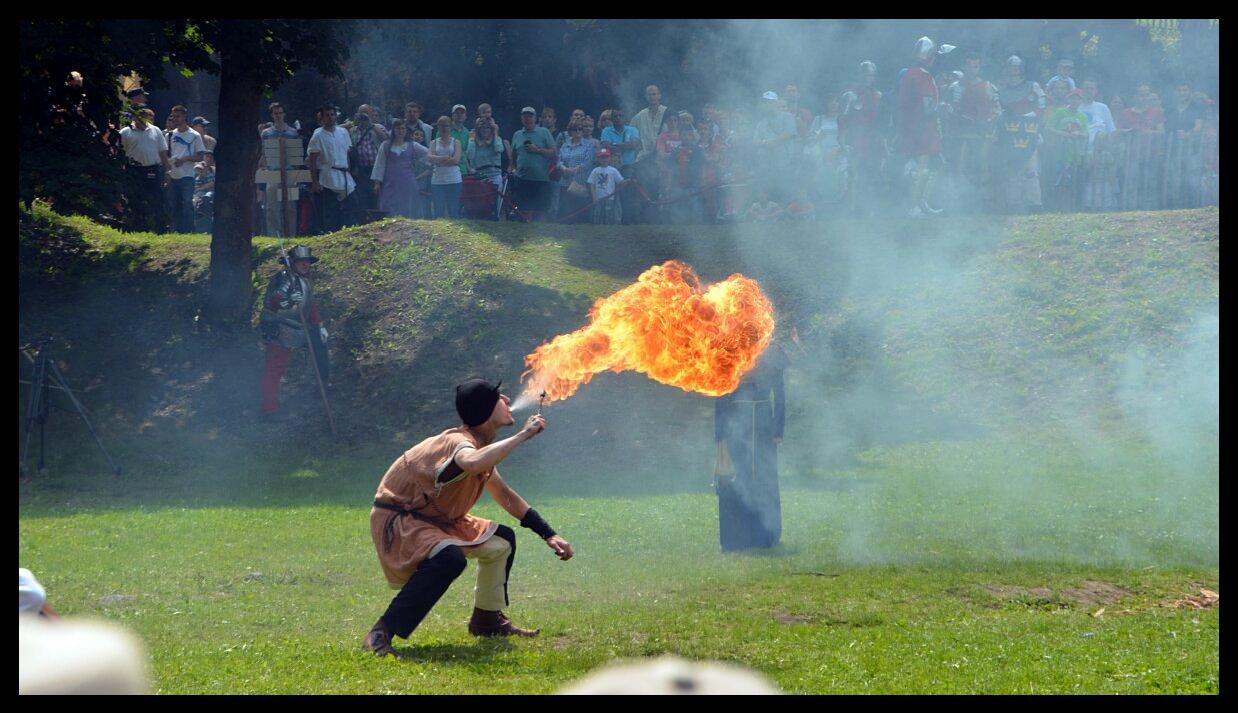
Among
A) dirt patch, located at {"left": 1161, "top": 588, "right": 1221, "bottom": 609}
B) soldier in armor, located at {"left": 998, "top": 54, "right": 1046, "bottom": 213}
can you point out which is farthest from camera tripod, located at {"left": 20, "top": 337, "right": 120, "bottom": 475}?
soldier in armor, located at {"left": 998, "top": 54, "right": 1046, "bottom": 213}

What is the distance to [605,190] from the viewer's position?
23.1 m

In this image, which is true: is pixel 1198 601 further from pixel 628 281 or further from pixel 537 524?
pixel 628 281

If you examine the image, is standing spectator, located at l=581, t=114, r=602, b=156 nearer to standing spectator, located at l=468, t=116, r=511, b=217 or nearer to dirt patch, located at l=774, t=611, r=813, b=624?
standing spectator, located at l=468, t=116, r=511, b=217

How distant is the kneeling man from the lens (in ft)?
26.2

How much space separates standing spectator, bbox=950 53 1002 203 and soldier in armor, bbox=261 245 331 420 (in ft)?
35.9

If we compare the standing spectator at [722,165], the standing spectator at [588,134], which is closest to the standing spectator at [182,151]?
the standing spectator at [588,134]

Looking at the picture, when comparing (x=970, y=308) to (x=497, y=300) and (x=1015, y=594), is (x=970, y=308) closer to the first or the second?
(x=497, y=300)

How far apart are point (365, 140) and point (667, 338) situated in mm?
13694

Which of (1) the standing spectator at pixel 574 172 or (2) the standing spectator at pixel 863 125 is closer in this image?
(2) the standing spectator at pixel 863 125

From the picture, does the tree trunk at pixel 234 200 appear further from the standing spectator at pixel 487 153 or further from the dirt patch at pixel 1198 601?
the dirt patch at pixel 1198 601

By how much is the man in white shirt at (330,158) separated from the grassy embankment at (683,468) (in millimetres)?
1062

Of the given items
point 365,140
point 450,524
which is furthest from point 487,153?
point 450,524

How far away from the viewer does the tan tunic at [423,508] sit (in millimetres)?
8125

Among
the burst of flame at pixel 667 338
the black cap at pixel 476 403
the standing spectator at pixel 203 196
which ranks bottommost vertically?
the black cap at pixel 476 403
